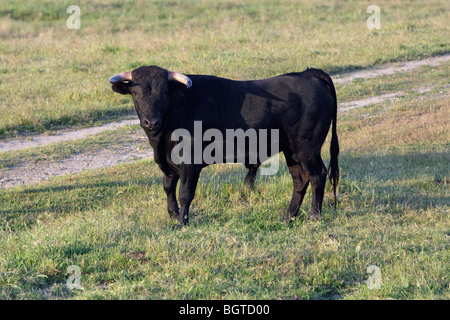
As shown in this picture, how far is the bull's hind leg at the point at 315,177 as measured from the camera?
6.96 meters

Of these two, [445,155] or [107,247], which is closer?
[107,247]

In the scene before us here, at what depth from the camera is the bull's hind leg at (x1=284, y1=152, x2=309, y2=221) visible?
714 centimetres

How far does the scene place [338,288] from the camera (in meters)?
5.12

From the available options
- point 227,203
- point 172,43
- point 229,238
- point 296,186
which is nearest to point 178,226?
point 229,238

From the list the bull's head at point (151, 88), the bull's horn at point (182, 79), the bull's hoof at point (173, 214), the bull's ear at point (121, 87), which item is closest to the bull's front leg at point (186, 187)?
the bull's hoof at point (173, 214)

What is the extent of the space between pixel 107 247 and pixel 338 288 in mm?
2095

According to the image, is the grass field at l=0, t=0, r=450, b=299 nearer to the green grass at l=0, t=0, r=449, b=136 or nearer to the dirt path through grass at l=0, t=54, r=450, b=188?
the green grass at l=0, t=0, r=449, b=136

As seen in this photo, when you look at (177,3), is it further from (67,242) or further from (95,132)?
(67,242)

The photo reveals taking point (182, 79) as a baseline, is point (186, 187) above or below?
below

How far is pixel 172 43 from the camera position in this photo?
18.0 metres

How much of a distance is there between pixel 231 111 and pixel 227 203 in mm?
1202

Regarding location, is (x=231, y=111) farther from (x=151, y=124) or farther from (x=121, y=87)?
(x=121, y=87)

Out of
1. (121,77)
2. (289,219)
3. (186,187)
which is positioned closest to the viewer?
(121,77)

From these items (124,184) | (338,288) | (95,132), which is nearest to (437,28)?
(95,132)
